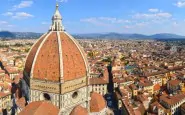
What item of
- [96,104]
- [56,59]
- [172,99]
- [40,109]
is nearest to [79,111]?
[40,109]

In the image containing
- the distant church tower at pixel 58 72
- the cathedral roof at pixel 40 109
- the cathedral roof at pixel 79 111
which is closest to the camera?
the cathedral roof at pixel 40 109

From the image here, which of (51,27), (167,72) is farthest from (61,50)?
(167,72)

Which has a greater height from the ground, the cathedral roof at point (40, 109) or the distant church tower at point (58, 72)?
the distant church tower at point (58, 72)

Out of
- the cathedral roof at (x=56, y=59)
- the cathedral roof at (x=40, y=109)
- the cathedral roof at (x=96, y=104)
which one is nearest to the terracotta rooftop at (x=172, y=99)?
the cathedral roof at (x=96, y=104)

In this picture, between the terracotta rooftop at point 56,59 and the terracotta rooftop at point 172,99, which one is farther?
the terracotta rooftop at point 172,99

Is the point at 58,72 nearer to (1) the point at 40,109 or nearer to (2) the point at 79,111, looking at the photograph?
(1) the point at 40,109

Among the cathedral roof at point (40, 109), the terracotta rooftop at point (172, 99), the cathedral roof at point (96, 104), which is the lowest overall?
the terracotta rooftop at point (172, 99)

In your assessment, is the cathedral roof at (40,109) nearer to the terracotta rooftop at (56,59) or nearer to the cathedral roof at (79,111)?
the cathedral roof at (79,111)
